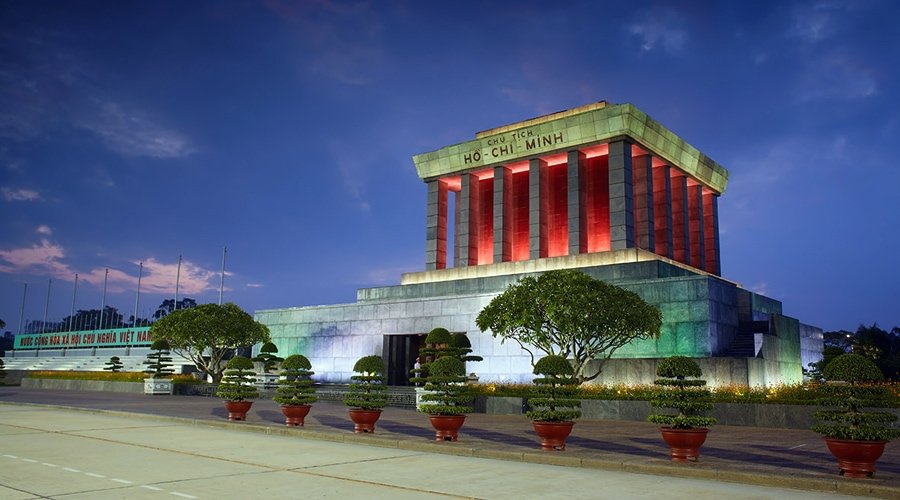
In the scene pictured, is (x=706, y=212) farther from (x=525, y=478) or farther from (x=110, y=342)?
(x=110, y=342)

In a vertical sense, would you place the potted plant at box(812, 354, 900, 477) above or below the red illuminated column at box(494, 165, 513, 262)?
below

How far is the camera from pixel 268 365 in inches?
2040

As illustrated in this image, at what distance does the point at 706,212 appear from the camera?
215 ft

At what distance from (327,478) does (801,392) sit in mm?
20692

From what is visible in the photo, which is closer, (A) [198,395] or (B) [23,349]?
(A) [198,395]

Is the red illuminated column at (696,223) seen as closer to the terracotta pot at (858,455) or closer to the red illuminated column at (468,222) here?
the red illuminated column at (468,222)

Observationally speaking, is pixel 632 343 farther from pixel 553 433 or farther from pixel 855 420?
pixel 855 420

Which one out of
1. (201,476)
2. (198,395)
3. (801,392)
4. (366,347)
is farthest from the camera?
(366,347)

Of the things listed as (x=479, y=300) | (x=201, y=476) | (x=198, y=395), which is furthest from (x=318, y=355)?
(x=201, y=476)

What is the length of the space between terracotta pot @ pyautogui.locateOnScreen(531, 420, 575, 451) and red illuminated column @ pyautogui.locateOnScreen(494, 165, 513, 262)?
132 feet

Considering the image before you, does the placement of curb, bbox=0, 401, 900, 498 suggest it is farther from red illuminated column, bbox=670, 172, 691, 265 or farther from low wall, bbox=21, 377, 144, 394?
red illuminated column, bbox=670, 172, 691, 265

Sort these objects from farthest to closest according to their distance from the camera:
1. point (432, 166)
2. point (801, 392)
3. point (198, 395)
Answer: point (432, 166), point (198, 395), point (801, 392)

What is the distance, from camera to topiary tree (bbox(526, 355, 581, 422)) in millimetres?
16469

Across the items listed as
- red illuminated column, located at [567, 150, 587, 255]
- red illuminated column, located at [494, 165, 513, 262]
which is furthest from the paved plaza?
red illuminated column, located at [494, 165, 513, 262]
